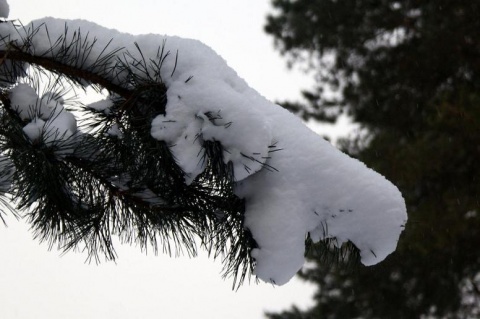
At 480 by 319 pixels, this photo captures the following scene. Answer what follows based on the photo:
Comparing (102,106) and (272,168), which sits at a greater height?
(102,106)

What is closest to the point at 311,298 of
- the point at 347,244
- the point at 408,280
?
the point at 408,280

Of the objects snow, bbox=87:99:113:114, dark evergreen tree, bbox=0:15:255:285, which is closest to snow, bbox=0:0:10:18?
dark evergreen tree, bbox=0:15:255:285

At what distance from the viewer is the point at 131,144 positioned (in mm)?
1423

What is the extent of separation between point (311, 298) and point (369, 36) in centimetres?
387

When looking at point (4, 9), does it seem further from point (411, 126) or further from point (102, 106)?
point (411, 126)

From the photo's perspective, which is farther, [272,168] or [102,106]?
[102,106]

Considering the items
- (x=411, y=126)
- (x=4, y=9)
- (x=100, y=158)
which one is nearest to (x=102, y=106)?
(x=100, y=158)

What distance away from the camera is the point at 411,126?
23.8 ft

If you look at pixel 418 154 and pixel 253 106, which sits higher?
pixel 418 154

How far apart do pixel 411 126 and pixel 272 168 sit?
6.27 meters

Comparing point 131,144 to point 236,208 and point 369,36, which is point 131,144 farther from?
point 369,36

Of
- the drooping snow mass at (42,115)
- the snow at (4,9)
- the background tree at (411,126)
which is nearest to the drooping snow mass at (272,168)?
the drooping snow mass at (42,115)

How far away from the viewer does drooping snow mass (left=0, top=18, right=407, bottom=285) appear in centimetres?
130

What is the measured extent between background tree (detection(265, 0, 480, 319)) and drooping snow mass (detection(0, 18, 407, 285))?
495cm
